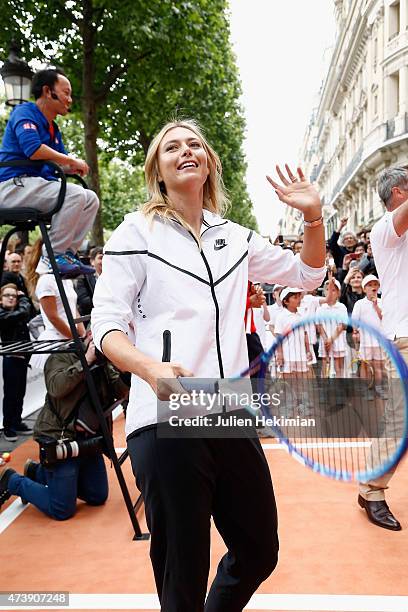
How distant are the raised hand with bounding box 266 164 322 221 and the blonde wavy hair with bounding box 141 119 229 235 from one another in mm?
226

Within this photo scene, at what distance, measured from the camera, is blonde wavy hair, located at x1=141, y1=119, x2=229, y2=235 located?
83.0 inches

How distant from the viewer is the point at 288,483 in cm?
471

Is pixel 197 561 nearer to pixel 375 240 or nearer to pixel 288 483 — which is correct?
pixel 375 240

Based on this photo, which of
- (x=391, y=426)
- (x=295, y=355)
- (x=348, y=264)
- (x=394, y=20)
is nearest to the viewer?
(x=295, y=355)

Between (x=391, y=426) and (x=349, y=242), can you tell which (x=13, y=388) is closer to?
(x=391, y=426)

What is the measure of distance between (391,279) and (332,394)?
1400mm

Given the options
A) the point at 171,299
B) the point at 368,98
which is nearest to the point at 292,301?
the point at 171,299

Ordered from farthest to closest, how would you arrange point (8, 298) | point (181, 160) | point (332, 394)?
point (8, 298) < point (332, 394) < point (181, 160)

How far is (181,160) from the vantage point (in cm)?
213

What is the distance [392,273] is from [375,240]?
26 centimetres

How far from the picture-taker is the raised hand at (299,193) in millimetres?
2248

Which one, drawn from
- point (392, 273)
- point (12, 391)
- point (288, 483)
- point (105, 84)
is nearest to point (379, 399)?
point (392, 273)

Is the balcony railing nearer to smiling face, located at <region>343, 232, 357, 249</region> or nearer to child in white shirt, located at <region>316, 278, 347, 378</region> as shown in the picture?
smiling face, located at <region>343, 232, 357, 249</region>

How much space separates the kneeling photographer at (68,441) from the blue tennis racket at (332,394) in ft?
6.25
